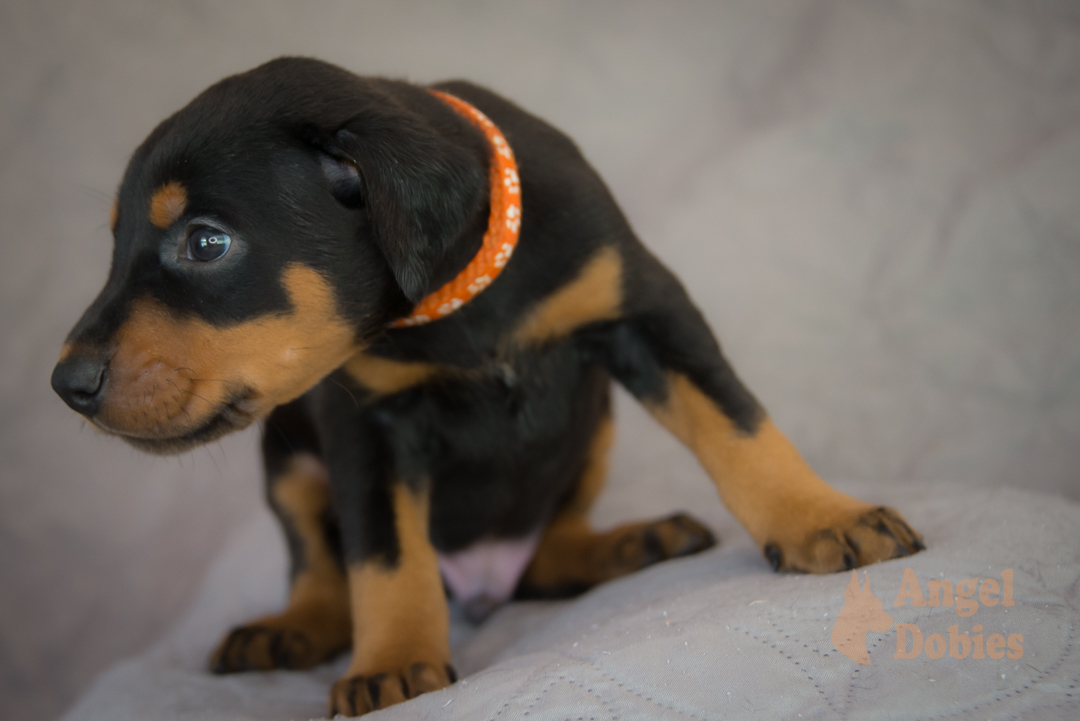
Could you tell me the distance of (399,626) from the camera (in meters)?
1.94

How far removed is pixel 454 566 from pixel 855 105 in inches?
94.9

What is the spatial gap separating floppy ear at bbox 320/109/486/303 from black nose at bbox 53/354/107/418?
1.80 ft

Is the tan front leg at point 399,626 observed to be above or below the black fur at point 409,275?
below

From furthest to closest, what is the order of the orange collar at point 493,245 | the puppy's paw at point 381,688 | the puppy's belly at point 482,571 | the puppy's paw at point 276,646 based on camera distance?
the puppy's belly at point 482,571 → the puppy's paw at point 276,646 → the orange collar at point 493,245 → the puppy's paw at point 381,688

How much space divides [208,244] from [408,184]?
1.31 feet

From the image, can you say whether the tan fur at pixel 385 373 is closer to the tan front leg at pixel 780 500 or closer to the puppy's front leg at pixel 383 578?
the puppy's front leg at pixel 383 578

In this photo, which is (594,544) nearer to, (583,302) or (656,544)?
(656,544)

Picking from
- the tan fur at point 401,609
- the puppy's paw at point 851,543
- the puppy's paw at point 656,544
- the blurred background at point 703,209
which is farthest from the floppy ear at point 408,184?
the blurred background at point 703,209

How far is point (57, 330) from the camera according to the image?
346 cm

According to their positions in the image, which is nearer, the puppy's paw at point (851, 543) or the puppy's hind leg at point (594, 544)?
the puppy's paw at point (851, 543)

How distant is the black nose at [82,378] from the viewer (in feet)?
5.42

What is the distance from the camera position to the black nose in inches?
65.1

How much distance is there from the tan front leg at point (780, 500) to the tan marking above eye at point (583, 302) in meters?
0.23

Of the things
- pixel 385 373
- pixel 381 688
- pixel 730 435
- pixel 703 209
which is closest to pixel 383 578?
pixel 381 688
